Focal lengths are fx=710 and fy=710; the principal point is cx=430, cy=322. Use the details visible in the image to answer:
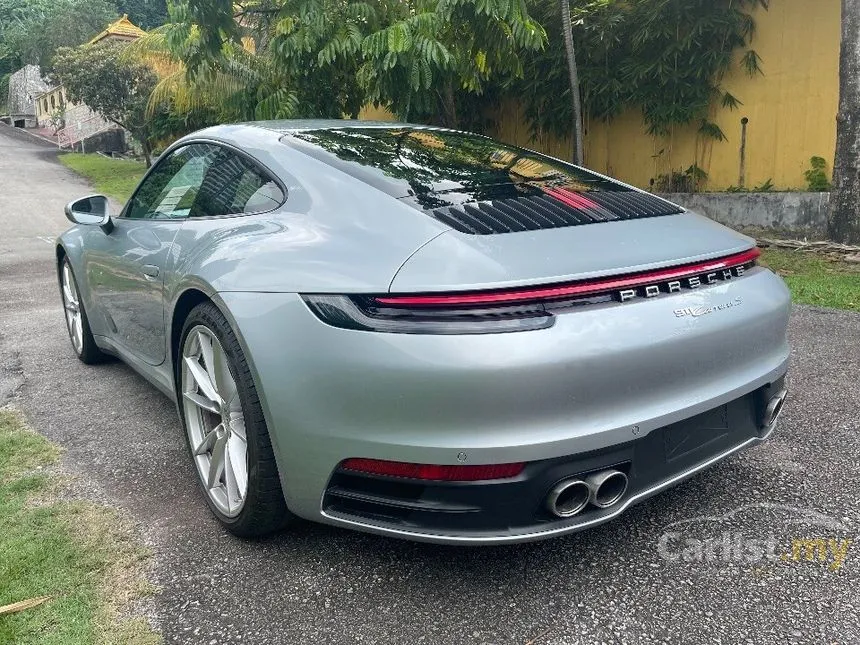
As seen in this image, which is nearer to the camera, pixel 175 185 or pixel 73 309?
pixel 175 185

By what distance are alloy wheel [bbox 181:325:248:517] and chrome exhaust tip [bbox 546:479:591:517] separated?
96 cm

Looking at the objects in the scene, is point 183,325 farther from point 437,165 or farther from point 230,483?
point 437,165

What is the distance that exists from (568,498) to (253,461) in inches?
36.6

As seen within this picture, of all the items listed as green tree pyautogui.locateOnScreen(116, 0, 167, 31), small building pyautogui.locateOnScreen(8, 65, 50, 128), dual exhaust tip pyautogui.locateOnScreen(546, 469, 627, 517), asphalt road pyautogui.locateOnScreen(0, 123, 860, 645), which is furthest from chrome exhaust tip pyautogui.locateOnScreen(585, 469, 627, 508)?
green tree pyautogui.locateOnScreen(116, 0, 167, 31)

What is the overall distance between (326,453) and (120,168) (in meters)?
22.7

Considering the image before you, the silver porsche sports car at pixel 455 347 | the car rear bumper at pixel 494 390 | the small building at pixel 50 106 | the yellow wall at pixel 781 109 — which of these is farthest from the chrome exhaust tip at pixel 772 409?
the small building at pixel 50 106

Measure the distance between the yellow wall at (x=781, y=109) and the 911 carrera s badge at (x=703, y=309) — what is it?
677 centimetres

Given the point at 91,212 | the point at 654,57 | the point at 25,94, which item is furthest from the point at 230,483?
the point at 25,94

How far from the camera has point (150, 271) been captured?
9.49 feet

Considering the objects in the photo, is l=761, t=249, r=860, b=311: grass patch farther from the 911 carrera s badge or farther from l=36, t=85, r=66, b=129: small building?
l=36, t=85, r=66, b=129: small building

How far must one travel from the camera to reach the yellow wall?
25.2 ft

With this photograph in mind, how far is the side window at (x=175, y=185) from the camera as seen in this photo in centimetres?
299

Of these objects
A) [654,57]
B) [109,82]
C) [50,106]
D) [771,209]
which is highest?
[50,106]

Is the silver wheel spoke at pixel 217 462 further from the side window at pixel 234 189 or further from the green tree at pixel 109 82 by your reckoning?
the green tree at pixel 109 82
